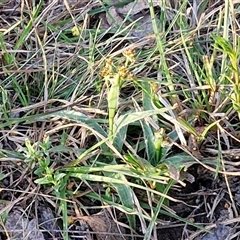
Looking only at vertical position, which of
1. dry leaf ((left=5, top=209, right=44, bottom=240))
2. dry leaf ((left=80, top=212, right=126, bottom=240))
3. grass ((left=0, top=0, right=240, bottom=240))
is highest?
grass ((left=0, top=0, right=240, bottom=240))

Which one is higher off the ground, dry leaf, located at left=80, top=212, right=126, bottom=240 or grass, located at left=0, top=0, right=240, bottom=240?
grass, located at left=0, top=0, right=240, bottom=240

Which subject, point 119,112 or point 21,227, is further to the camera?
point 119,112

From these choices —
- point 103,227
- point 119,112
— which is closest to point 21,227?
point 103,227

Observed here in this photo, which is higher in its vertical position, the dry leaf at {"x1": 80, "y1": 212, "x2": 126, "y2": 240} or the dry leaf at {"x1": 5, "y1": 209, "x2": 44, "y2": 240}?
the dry leaf at {"x1": 5, "y1": 209, "x2": 44, "y2": 240}

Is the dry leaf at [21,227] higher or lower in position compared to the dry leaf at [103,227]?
higher

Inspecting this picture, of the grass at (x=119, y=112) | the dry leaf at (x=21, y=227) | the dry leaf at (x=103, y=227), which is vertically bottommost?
the dry leaf at (x=103, y=227)

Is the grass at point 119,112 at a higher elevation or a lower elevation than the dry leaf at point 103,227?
higher

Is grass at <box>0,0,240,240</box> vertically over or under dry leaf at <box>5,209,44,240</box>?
over

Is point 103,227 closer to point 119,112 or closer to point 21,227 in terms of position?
point 21,227

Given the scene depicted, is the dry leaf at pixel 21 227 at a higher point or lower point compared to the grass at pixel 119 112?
lower
